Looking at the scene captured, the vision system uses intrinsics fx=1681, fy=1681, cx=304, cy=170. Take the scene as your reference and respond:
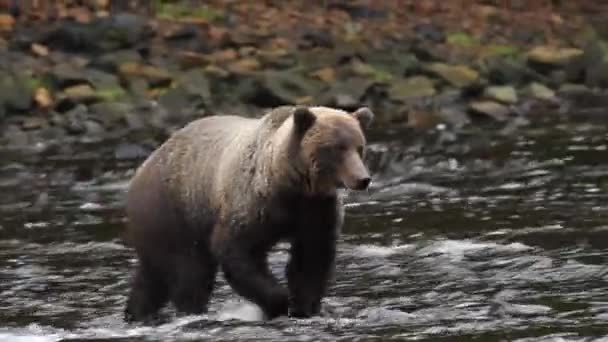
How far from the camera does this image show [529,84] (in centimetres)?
2538

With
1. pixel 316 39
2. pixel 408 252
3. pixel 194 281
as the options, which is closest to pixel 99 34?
pixel 316 39

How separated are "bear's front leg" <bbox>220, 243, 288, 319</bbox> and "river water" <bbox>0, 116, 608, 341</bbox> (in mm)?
131

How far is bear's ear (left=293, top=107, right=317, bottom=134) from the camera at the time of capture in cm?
873

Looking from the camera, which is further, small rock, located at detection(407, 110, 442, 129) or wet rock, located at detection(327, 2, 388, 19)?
wet rock, located at detection(327, 2, 388, 19)

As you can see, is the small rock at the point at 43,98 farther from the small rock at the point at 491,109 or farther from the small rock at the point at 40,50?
the small rock at the point at 491,109

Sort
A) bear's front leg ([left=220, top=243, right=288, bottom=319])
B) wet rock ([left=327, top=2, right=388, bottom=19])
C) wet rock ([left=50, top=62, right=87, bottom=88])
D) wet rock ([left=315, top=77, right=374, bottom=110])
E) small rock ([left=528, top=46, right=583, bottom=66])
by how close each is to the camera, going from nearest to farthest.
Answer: bear's front leg ([left=220, top=243, right=288, bottom=319]) < wet rock ([left=315, top=77, right=374, bottom=110]) < wet rock ([left=50, top=62, right=87, bottom=88]) < small rock ([left=528, top=46, right=583, bottom=66]) < wet rock ([left=327, top=2, right=388, bottom=19])

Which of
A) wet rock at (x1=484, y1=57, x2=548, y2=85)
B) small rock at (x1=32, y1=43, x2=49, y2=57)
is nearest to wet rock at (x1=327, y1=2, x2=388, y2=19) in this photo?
wet rock at (x1=484, y1=57, x2=548, y2=85)

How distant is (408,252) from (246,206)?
3.18 meters

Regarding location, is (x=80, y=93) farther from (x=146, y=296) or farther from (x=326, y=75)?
(x=146, y=296)

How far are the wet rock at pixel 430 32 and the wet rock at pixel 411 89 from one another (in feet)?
15.7

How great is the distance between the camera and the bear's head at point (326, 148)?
8.71 m

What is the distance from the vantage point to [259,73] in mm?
25094

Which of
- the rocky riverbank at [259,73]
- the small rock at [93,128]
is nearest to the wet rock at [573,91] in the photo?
the rocky riverbank at [259,73]

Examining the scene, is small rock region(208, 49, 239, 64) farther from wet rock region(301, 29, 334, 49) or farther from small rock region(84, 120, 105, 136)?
small rock region(84, 120, 105, 136)
